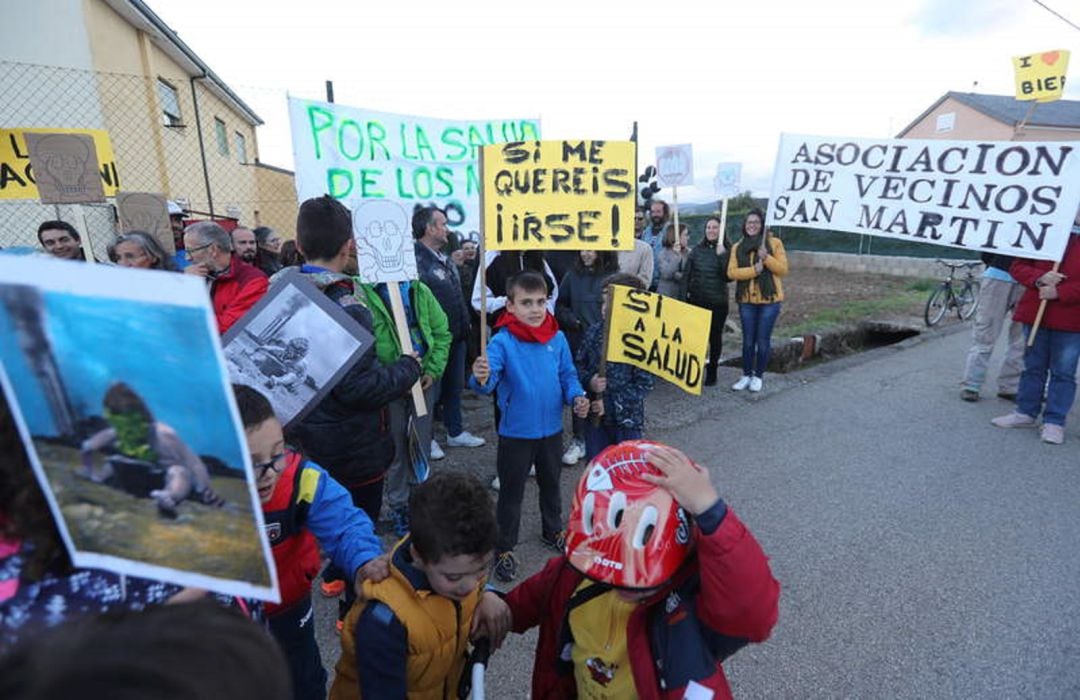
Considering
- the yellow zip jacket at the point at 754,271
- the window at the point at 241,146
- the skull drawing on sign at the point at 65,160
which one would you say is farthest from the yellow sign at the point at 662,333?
the window at the point at 241,146

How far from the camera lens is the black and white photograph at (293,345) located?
1827mm

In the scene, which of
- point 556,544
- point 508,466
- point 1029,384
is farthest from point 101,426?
point 1029,384

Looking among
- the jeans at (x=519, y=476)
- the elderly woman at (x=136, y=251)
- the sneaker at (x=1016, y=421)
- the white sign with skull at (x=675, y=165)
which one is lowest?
the sneaker at (x=1016, y=421)

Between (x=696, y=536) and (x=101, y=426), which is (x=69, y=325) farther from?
(x=696, y=536)

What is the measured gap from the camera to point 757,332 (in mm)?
6125

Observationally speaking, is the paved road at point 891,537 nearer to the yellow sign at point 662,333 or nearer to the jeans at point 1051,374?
the jeans at point 1051,374

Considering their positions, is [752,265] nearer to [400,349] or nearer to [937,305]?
[400,349]

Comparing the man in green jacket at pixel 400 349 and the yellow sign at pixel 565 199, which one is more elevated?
the yellow sign at pixel 565 199

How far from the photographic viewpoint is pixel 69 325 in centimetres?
72

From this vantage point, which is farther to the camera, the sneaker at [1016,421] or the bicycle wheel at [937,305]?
the bicycle wheel at [937,305]

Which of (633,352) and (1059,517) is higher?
(633,352)

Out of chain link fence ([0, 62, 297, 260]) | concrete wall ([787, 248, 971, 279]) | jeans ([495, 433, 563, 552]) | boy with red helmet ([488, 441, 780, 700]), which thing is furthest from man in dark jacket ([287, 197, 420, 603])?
concrete wall ([787, 248, 971, 279])

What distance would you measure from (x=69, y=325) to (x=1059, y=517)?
501 cm

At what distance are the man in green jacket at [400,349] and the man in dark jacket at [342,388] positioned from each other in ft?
1.28
